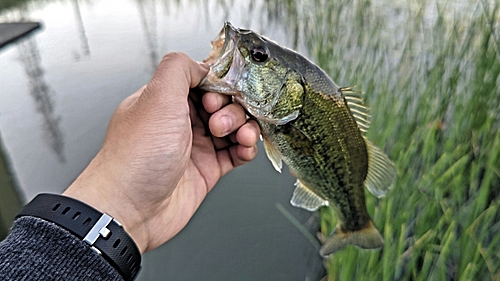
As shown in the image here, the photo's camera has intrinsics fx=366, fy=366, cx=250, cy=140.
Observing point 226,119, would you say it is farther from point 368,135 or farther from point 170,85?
point 368,135

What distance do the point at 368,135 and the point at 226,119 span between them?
1111 mm

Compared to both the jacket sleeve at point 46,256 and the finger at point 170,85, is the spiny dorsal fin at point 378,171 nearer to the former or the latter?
the finger at point 170,85

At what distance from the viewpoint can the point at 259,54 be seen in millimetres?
1141

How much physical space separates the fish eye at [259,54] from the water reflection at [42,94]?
90.3 inches

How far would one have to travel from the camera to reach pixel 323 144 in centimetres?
127

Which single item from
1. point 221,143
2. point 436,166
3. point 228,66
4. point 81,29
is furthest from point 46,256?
point 81,29

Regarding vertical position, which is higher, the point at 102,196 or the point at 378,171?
the point at 102,196

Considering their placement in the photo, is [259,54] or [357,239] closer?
[259,54]

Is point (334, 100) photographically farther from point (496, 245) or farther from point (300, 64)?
point (496, 245)

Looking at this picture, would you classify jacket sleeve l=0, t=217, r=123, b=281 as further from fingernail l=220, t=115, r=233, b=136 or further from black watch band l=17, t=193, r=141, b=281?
fingernail l=220, t=115, r=233, b=136

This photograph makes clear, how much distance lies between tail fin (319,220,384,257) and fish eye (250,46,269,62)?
76 cm

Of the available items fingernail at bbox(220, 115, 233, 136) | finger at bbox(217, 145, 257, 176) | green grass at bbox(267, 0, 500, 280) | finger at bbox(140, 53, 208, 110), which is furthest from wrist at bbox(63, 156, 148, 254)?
green grass at bbox(267, 0, 500, 280)

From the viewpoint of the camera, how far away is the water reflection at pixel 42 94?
301cm

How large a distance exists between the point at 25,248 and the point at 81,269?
0.13 metres
